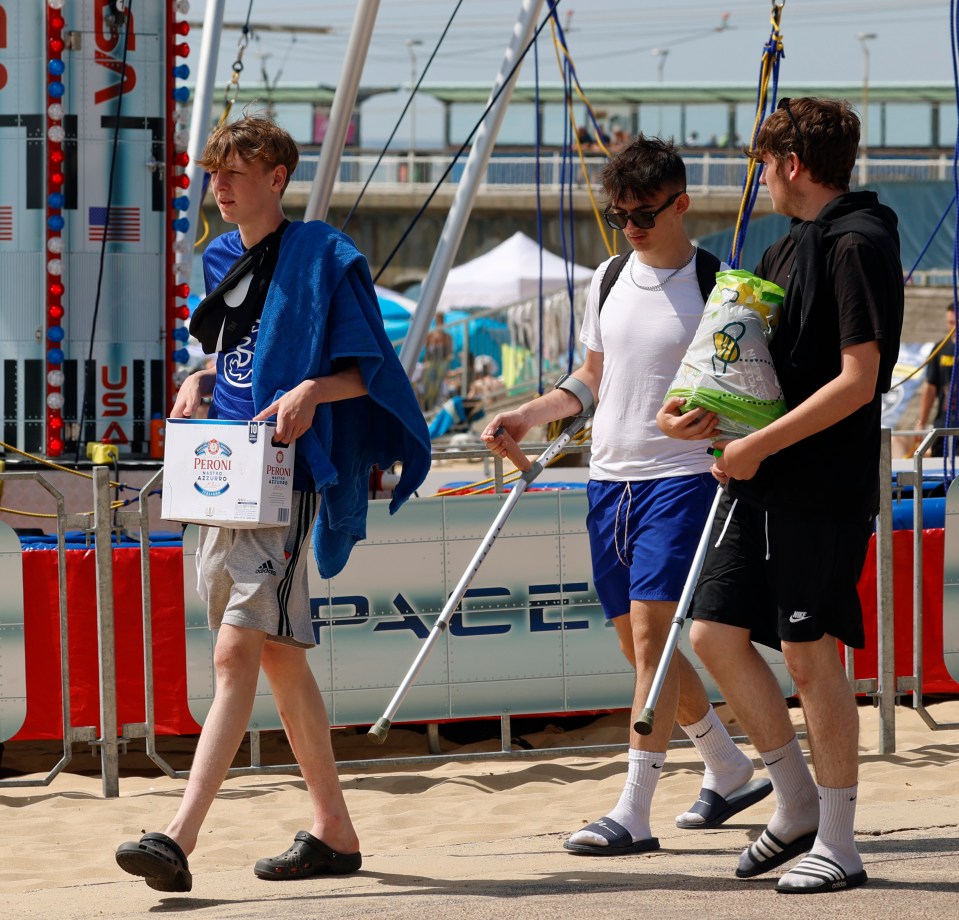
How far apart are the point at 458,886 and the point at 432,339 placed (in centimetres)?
2344

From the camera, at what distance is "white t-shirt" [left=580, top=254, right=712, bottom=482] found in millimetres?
4227

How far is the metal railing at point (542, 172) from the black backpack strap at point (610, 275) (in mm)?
40014

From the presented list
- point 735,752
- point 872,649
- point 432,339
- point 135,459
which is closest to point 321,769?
point 735,752

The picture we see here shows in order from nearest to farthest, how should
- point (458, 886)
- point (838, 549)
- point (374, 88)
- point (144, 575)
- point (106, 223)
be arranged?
1. point (838, 549)
2. point (458, 886)
3. point (144, 575)
4. point (106, 223)
5. point (374, 88)

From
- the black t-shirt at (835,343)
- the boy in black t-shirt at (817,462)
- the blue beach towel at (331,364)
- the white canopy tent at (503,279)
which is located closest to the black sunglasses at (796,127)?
the boy in black t-shirt at (817,462)

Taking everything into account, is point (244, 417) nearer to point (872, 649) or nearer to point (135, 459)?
point (872, 649)

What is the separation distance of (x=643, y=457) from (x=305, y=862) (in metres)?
1.41

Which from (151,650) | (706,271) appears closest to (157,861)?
(706,271)

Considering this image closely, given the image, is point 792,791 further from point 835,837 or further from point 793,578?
point 793,578

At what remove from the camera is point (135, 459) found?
845 centimetres

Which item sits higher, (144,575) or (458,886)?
(144,575)

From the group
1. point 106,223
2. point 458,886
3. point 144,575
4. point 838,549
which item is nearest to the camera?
point 838,549

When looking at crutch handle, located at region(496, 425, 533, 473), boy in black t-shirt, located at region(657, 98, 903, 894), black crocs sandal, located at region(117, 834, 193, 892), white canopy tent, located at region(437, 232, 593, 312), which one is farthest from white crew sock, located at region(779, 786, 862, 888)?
white canopy tent, located at region(437, 232, 593, 312)

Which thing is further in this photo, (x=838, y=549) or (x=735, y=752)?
(x=735, y=752)
